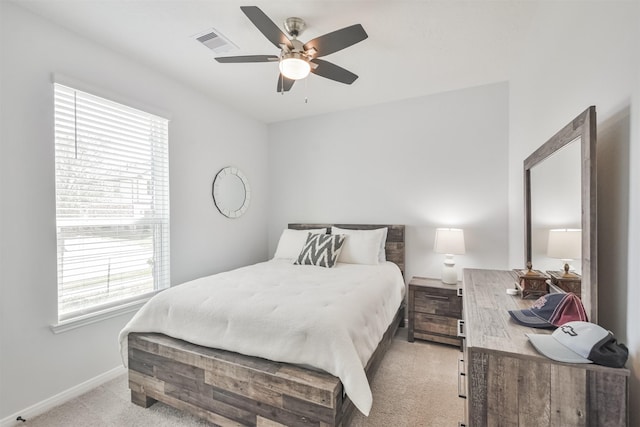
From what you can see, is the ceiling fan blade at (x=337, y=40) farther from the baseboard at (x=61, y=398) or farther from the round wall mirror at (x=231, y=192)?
the baseboard at (x=61, y=398)

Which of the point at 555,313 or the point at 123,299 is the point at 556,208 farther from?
the point at 123,299

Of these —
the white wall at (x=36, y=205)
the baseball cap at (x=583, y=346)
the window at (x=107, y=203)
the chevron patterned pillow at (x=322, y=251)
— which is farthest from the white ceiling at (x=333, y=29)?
the baseball cap at (x=583, y=346)

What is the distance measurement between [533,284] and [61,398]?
3.13 meters

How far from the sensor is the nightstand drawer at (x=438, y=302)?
8.88 ft

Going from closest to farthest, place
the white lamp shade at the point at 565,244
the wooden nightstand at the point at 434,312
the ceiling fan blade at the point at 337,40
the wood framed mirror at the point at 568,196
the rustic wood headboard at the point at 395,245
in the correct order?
the wood framed mirror at the point at 568,196
the white lamp shade at the point at 565,244
the ceiling fan blade at the point at 337,40
the wooden nightstand at the point at 434,312
the rustic wood headboard at the point at 395,245

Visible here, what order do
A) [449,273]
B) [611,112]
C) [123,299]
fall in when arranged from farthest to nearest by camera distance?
[449,273]
[123,299]
[611,112]

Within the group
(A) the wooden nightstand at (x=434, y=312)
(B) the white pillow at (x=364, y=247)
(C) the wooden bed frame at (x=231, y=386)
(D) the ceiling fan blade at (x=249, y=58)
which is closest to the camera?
(C) the wooden bed frame at (x=231, y=386)

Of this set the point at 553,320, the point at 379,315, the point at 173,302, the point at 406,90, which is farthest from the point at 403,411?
the point at 406,90

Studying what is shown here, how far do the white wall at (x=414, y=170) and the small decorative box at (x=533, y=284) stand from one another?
157 centimetres

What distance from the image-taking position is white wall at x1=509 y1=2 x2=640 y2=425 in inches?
34.8

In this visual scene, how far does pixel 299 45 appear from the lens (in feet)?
6.02

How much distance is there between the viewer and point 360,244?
314 centimetres

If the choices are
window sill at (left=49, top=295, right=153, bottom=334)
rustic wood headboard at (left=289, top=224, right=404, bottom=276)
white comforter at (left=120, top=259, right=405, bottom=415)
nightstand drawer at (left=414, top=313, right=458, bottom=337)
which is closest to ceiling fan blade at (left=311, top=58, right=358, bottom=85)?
white comforter at (left=120, top=259, right=405, bottom=415)

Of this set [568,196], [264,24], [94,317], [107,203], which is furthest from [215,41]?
[568,196]
